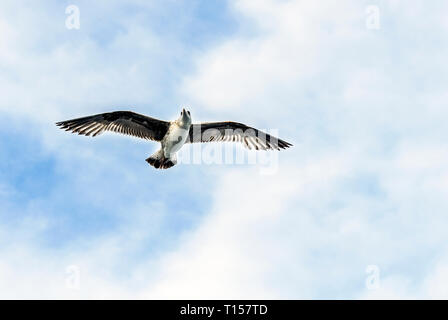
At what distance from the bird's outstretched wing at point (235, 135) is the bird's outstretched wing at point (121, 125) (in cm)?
153

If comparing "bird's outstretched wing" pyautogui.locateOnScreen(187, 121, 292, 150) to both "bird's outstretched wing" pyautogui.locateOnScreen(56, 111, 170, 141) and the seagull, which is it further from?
"bird's outstretched wing" pyautogui.locateOnScreen(56, 111, 170, 141)

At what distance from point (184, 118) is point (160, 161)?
224 cm

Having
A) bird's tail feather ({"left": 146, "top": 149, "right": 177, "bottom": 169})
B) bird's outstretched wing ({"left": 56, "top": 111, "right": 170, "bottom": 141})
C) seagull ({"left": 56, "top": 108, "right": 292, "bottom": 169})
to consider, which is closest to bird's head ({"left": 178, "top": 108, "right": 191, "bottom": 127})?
seagull ({"left": 56, "top": 108, "right": 292, "bottom": 169})

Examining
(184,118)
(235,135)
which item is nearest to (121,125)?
(184,118)

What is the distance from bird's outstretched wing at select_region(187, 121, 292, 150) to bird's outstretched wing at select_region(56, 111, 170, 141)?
60.2 inches

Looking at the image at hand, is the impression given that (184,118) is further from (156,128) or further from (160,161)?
(160,161)

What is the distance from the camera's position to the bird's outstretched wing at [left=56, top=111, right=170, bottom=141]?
2409cm

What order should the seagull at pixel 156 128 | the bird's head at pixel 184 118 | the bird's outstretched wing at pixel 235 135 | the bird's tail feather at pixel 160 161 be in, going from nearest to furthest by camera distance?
the bird's head at pixel 184 118
the seagull at pixel 156 128
the bird's tail feather at pixel 160 161
the bird's outstretched wing at pixel 235 135

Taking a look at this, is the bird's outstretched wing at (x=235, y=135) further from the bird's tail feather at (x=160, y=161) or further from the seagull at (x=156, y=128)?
the bird's tail feather at (x=160, y=161)

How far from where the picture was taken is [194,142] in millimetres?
25562

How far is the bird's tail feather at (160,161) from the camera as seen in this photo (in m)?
24.4

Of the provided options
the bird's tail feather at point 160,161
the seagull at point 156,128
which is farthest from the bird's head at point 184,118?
the bird's tail feather at point 160,161
